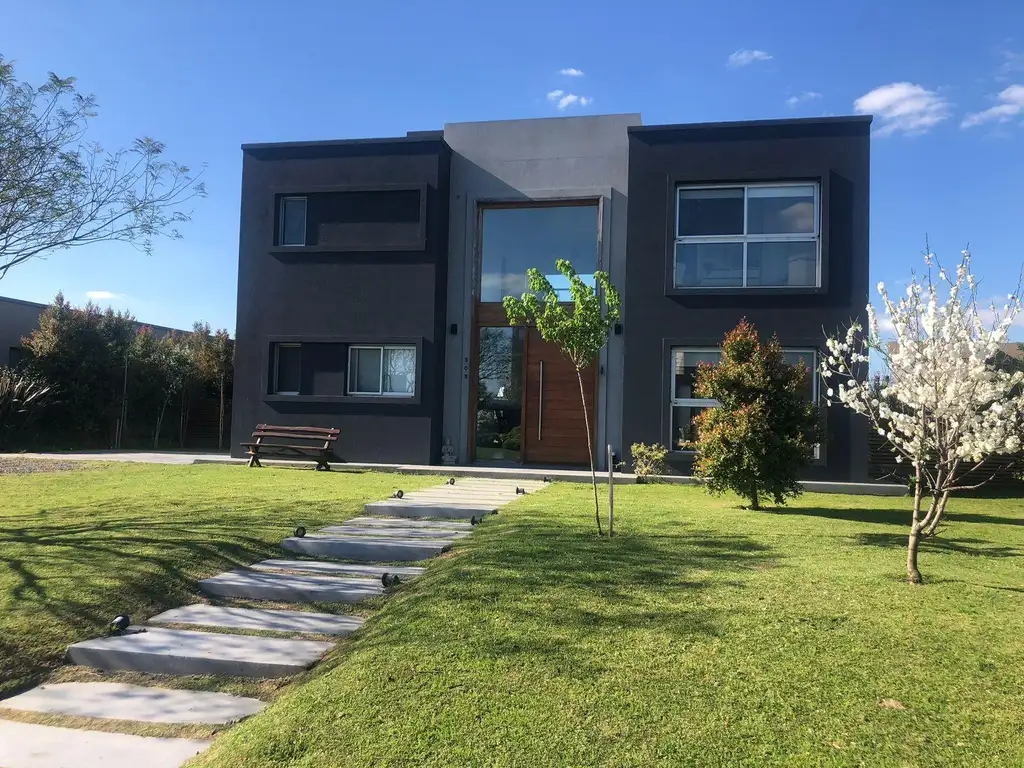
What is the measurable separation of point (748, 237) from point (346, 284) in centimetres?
778

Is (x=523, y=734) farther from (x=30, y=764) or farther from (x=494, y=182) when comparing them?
(x=494, y=182)

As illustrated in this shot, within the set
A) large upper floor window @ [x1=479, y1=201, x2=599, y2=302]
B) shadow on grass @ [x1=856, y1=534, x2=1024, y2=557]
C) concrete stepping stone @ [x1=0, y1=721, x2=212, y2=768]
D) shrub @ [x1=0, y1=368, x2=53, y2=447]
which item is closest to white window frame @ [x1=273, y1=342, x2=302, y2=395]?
large upper floor window @ [x1=479, y1=201, x2=599, y2=302]

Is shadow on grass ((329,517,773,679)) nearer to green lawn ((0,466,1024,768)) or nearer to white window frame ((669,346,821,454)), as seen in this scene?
green lawn ((0,466,1024,768))

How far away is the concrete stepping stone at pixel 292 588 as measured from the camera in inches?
213

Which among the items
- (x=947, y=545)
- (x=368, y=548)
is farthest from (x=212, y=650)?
(x=947, y=545)

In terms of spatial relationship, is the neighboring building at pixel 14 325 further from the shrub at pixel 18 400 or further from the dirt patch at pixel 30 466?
the dirt patch at pixel 30 466

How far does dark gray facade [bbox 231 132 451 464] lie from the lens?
14.4 m

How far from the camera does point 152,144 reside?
7703 mm

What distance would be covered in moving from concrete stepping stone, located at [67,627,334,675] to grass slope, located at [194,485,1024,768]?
0.27 m

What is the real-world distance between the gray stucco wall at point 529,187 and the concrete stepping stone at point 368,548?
7.69 meters

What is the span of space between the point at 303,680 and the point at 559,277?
10.9 metres

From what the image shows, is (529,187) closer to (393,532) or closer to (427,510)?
(427,510)

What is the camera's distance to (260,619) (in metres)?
4.95

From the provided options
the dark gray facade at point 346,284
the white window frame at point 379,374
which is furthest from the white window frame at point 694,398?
the white window frame at point 379,374
